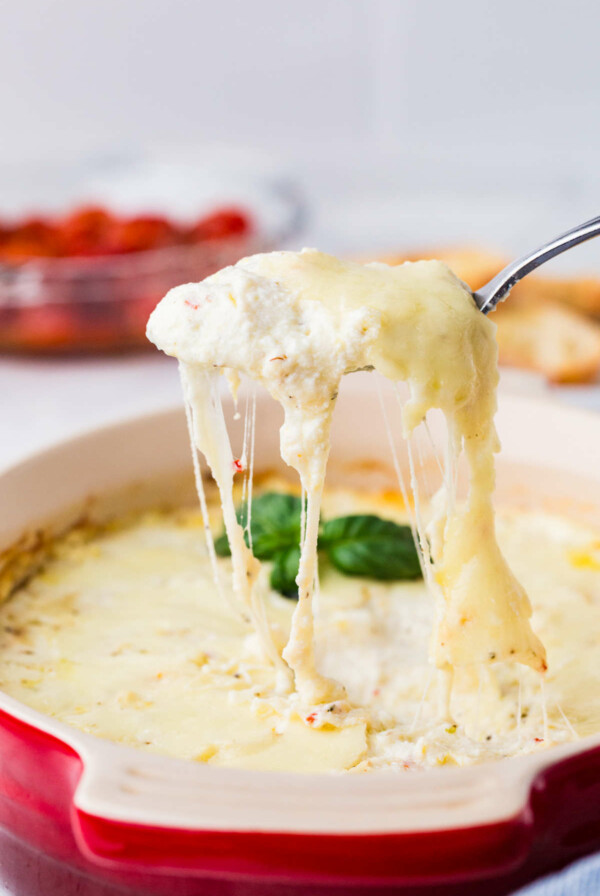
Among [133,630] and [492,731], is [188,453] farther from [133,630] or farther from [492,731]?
[492,731]

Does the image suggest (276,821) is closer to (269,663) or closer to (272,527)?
(269,663)

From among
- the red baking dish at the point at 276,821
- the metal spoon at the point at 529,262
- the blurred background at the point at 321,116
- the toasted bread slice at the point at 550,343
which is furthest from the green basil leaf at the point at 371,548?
the blurred background at the point at 321,116

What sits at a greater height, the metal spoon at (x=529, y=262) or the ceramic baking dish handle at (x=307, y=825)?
the metal spoon at (x=529, y=262)

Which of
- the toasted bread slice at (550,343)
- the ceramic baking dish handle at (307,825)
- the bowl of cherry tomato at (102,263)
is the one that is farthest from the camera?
the bowl of cherry tomato at (102,263)

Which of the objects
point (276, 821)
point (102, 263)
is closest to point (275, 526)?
point (276, 821)

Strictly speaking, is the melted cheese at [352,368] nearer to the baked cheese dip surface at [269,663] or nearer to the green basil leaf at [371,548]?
the baked cheese dip surface at [269,663]
